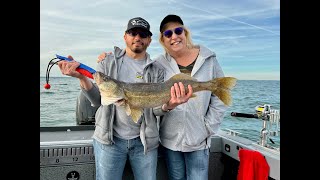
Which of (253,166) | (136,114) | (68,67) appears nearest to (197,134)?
(136,114)

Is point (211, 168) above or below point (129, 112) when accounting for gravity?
below

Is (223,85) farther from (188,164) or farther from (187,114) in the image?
(188,164)

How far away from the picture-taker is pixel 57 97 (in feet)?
57.1

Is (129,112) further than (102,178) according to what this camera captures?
No

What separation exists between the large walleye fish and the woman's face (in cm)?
36

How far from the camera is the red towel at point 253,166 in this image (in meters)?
3.19

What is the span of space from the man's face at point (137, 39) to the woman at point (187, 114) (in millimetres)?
238

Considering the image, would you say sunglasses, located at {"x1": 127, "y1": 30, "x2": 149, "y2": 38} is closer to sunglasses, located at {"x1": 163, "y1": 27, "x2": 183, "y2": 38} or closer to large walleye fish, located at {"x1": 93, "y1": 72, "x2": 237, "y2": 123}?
sunglasses, located at {"x1": 163, "y1": 27, "x2": 183, "y2": 38}

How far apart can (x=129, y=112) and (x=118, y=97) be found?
6.6 inches

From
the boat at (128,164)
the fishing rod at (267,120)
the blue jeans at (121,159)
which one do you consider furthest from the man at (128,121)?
the fishing rod at (267,120)

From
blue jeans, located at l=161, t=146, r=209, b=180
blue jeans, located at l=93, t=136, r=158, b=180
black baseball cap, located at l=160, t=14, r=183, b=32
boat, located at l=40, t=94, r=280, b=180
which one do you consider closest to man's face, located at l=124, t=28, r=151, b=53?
black baseball cap, located at l=160, t=14, r=183, b=32
